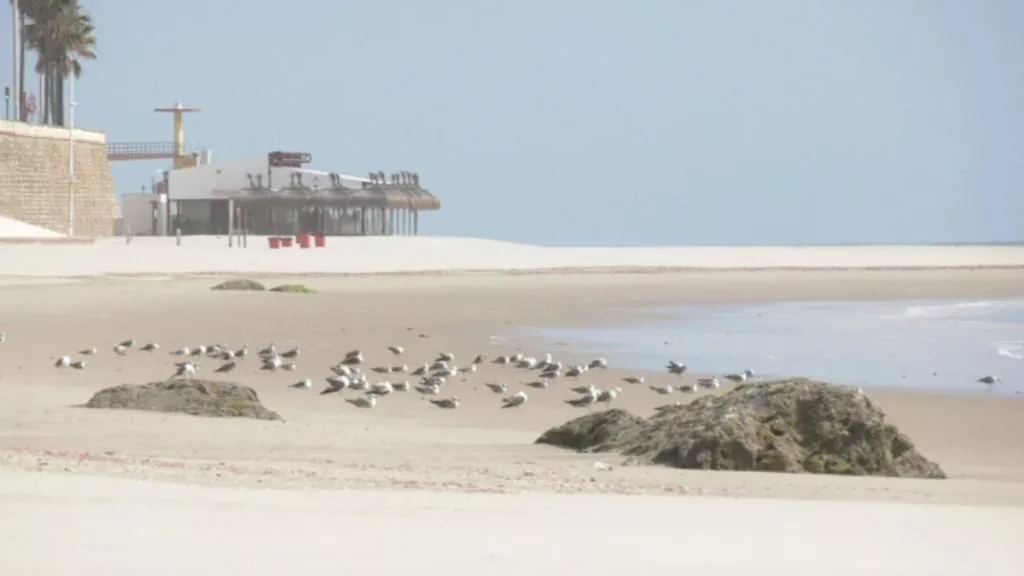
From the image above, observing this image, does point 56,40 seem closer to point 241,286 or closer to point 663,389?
point 241,286

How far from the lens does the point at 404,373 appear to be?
20.2m

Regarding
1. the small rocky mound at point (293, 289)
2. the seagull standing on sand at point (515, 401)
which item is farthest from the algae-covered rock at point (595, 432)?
the small rocky mound at point (293, 289)

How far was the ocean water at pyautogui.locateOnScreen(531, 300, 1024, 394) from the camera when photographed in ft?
75.4

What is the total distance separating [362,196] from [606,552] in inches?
3124

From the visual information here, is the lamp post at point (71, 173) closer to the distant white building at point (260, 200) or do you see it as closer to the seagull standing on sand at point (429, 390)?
the distant white building at point (260, 200)

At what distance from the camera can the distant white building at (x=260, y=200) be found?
85062 mm

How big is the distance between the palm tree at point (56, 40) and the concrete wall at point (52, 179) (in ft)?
A: 12.3

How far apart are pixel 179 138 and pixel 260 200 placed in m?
28.9

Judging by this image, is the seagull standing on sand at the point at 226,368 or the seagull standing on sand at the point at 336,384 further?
the seagull standing on sand at the point at 226,368

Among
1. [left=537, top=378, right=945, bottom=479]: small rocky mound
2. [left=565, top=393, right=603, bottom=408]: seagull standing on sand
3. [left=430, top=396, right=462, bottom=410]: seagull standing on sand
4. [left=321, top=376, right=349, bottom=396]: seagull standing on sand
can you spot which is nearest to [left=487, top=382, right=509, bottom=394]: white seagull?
[left=565, top=393, right=603, bottom=408]: seagull standing on sand

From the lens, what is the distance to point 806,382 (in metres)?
11.6

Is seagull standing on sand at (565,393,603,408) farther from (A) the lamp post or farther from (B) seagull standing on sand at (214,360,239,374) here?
(A) the lamp post

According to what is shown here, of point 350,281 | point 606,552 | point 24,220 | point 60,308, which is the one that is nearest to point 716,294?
point 350,281

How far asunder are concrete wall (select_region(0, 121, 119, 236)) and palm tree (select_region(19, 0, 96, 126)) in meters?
3.74
